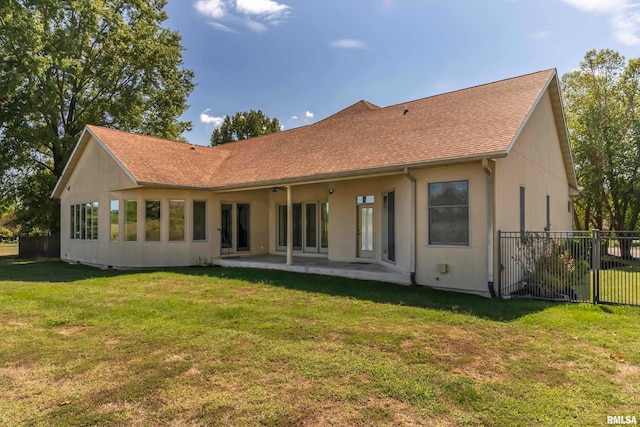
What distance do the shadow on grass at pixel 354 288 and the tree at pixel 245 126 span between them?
94.0 ft

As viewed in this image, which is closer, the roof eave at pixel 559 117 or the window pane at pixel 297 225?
the roof eave at pixel 559 117

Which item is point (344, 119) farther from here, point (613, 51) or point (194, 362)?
point (613, 51)

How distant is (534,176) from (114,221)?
1424 cm

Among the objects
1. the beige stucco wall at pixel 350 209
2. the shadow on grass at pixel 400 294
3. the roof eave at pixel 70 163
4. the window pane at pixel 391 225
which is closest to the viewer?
the shadow on grass at pixel 400 294

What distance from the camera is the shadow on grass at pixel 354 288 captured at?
710 centimetres

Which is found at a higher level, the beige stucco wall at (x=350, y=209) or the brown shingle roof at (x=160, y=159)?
the brown shingle roof at (x=160, y=159)

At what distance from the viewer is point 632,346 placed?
5.04m

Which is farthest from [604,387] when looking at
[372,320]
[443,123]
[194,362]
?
[443,123]

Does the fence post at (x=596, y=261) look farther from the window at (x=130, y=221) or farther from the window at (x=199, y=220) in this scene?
the window at (x=130, y=221)

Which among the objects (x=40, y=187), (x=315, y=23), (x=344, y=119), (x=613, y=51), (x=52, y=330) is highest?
(x=613, y=51)

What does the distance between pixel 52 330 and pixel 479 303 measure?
7.57 metres

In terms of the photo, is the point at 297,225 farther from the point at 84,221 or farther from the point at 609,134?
the point at 609,134

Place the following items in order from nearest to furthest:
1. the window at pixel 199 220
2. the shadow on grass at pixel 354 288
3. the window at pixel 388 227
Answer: the shadow on grass at pixel 354 288 < the window at pixel 388 227 < the window at pixel 199 220

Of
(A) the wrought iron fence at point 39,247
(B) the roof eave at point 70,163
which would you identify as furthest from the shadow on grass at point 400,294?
(A) the wrought iron fence at point 39,247
